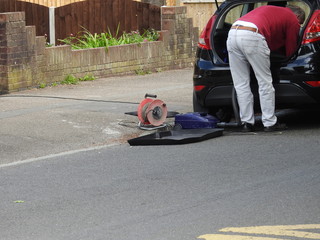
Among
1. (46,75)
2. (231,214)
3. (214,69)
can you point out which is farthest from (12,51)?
(231,214)

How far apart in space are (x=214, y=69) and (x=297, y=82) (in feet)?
3.24

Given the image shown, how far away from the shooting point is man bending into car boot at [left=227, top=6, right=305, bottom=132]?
998cm

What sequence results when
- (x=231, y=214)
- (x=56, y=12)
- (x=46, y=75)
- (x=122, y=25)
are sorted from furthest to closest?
1. (x=122, y=25)
2. (x=56, y=12)
3. (x=46, y=75)
4. (x=231, y=214)

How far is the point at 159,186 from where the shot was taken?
299 inches

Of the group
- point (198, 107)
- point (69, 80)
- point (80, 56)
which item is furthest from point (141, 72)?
point (198, 107)

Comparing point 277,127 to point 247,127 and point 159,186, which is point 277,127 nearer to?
point 247,127

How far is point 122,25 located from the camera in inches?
732

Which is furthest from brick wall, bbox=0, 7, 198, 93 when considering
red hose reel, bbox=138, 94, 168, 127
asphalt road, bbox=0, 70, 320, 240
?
red hose reel, bbox=138, 94, 168, 127

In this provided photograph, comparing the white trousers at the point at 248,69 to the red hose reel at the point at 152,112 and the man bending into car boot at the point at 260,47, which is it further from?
the red hose reel at the point at 152,112

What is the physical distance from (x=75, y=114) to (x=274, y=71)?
2789 mm

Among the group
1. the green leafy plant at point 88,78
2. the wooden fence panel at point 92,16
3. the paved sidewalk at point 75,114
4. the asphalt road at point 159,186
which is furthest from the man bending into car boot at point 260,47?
the wooden fence panel at point 92,16

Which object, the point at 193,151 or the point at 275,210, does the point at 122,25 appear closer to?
the point at 193,151

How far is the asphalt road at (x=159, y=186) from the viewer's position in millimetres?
6223

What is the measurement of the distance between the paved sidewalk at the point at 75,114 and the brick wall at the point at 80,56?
275 millimetres
